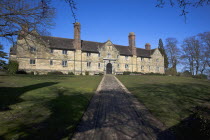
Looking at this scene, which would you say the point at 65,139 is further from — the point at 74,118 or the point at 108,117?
the point at 108,117

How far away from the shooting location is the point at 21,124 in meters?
4.80

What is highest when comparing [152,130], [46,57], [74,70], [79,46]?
[79,46]

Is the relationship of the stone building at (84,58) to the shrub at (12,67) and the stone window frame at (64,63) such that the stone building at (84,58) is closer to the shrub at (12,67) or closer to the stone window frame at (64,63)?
the stone window frame at (64,63)

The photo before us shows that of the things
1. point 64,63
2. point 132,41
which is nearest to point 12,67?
point 64,63

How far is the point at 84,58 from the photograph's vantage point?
37.3 meters

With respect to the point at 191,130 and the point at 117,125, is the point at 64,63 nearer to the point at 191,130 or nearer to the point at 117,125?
the point at 117,125

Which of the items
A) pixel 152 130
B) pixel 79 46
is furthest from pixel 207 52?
pixel 152 130

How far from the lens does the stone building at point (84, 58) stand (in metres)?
32.4

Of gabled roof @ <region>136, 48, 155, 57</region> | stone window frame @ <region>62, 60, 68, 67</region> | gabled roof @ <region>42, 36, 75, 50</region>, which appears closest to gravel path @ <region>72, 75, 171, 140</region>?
stone window frame @ <region>62, 60, 68, 67</region>

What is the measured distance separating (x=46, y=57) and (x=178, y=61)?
143ft

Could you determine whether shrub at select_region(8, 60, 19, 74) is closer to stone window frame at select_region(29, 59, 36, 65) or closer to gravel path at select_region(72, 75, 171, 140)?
stone window frame at select_region(29, 59, 36, 65)

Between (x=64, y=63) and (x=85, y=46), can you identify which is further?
(x=85, y=46)

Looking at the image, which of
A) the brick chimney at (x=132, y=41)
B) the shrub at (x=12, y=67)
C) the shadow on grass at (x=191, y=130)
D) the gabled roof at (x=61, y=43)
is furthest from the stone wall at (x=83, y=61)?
the shadow on grass at (x=191, y=130)

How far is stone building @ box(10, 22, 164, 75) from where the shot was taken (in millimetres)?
32438
